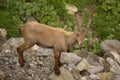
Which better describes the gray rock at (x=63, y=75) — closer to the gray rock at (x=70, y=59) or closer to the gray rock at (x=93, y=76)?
the gray rock at (x=70, y=59)

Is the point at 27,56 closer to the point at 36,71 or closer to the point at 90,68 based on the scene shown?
the point at 36,71

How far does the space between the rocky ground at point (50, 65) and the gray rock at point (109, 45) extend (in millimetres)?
879

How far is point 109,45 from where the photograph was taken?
13492mm

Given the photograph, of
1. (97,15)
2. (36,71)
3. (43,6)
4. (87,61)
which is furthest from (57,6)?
(36,71)

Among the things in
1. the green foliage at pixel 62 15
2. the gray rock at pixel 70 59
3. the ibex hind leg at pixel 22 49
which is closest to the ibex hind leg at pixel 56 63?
the ibex hind leg at pixel 22 49

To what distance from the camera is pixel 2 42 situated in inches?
438

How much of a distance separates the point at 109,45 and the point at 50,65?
3.85 meters

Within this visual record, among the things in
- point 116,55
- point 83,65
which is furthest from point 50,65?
point 116,55

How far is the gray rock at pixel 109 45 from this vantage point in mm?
13380

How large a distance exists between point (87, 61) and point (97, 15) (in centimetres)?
470

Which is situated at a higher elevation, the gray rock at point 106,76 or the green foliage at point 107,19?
the green foliage at point 107,19

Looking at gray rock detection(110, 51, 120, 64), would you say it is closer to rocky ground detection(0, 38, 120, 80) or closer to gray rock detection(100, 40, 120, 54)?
rocky ground detection(0, 38, 120, 80)

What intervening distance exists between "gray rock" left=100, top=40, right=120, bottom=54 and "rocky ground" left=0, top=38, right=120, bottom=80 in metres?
0.88

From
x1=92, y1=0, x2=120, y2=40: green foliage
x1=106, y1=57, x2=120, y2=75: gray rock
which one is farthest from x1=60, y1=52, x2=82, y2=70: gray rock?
x1=92, y1=0, x2=120, y2=40: green foliage
